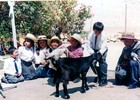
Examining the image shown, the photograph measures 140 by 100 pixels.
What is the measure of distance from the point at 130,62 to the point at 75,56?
45.9 inches

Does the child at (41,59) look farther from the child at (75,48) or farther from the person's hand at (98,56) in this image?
the person's hand at (98,56)

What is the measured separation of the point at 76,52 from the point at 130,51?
3.84 feet

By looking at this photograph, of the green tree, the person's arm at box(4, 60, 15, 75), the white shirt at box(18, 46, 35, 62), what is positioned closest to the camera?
the person's arm at box(4, 60, 15, 75)

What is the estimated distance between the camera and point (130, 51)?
7.35m

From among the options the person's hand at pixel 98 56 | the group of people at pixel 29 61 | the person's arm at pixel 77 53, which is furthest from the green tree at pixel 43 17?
the person's hand at pixel 98 56

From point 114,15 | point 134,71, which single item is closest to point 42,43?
point 134,71

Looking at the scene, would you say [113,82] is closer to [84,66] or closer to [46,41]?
[84,66]

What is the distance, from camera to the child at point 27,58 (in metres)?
8.12

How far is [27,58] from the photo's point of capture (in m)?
8.16

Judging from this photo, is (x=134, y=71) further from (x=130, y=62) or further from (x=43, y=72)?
(x=43, y=72)

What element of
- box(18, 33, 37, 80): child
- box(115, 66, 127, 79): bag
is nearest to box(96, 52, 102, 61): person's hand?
box(115, 66, 127, 79): bag

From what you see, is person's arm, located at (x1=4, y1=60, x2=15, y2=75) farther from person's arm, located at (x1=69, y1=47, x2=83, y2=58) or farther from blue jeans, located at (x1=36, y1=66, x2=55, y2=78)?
person's arm, located at (x1=69, y1=47, x2=83, y2=58)

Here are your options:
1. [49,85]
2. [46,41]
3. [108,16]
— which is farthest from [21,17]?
[108,16]

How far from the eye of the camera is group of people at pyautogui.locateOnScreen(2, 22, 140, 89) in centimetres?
722
